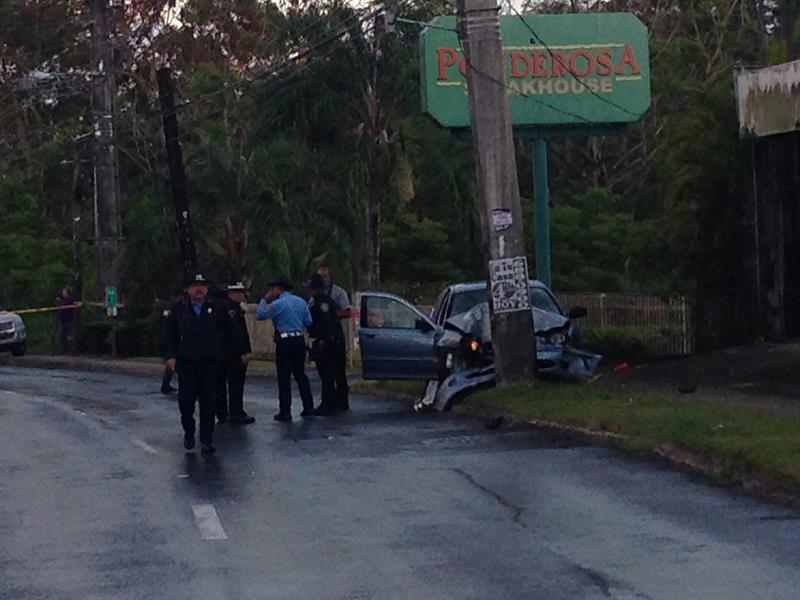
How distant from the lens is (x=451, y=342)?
22.7 meters

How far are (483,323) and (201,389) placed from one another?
6363mm

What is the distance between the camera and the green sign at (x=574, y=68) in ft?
101

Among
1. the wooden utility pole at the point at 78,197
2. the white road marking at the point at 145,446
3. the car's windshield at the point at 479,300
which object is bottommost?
the white road marking at the point at 145,446

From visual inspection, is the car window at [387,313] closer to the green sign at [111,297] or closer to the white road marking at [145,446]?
the white road marking at [145,446]

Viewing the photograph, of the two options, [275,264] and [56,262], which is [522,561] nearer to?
[275,264]

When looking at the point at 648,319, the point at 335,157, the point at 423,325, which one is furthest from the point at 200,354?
the point at 335,157

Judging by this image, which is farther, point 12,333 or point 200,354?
point 12,333

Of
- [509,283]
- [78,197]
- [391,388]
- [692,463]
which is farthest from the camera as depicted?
[78,197]

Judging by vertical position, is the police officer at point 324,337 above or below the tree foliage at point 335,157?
below

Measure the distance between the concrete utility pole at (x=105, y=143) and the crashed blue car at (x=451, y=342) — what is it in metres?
18.3

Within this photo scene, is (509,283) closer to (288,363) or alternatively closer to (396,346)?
(288,363)

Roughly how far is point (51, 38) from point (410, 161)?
20.9 m

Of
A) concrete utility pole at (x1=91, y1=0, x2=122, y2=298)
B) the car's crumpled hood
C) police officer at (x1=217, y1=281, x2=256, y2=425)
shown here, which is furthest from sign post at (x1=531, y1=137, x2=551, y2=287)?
concrete utility pole at (x1=91, y1=0, x2=122, y2=298)

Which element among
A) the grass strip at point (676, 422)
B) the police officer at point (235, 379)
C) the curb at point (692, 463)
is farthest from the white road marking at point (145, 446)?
the grass strip at point (676, 422)
